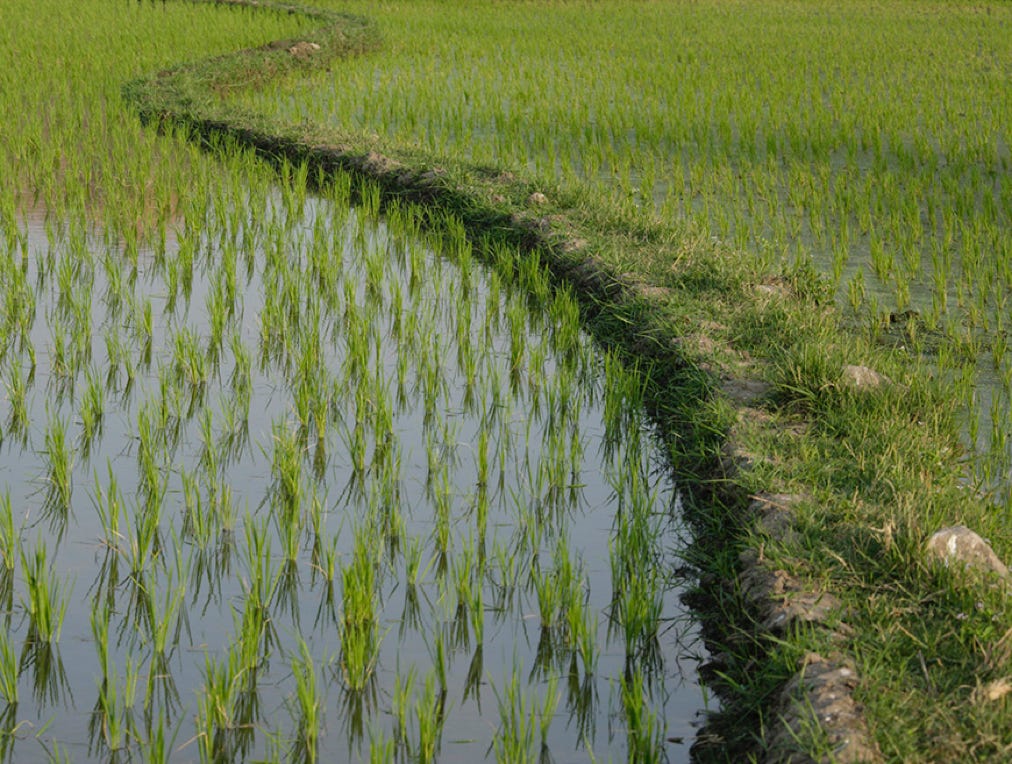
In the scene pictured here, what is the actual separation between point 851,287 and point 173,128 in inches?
197

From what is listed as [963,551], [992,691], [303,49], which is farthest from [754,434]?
[303,49]

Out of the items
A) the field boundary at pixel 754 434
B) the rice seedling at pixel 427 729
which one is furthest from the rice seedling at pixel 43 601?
the field boundary at pixel 754 434

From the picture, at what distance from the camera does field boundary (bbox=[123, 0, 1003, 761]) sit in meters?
2.41

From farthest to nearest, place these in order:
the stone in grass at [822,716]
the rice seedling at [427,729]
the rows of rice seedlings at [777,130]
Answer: the rows of rice seedlings at [777,130]
the rice seedling at [427,729]
the stone in grass at [822,716]

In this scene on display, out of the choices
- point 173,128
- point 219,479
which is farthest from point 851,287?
point 173,128

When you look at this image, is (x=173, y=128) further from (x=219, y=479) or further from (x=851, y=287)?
(x=219, y=479)

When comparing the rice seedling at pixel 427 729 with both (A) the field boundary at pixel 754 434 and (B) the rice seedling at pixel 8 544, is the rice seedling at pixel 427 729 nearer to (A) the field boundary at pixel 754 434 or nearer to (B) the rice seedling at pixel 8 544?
(A) the field boundary at pixel 754 434

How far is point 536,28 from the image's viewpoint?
49.1ft

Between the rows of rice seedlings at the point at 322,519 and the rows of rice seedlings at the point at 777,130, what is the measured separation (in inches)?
41.7

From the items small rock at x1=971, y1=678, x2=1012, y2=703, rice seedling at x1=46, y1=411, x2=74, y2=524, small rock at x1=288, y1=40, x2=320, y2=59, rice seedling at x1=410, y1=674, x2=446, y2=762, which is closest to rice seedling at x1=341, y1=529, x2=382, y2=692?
rice seedling at x1=410, y1=674, x2=446, y2=762

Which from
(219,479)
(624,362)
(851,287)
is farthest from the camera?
(851,287)

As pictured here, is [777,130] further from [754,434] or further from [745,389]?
[754,434]

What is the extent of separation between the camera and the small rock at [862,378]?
12.3 ft

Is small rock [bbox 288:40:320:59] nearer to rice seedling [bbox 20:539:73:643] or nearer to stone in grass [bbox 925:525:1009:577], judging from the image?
rice seedling [bbox 20:539:73:643]
